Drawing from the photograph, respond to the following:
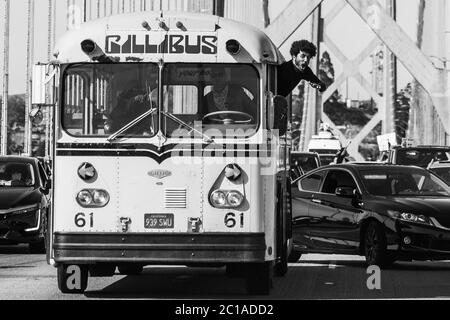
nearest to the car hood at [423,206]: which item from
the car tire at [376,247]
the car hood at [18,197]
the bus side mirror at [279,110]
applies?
the car tire at [376,247]

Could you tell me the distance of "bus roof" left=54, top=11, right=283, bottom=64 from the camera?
38.6 ft

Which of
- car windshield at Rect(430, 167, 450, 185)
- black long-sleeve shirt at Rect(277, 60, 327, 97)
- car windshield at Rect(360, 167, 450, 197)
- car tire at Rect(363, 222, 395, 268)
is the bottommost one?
car tire at Rect(363, 222, 395, 268)

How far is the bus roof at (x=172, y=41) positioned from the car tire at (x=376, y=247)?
4391 millimetres

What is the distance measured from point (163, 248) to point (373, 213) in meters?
4.90

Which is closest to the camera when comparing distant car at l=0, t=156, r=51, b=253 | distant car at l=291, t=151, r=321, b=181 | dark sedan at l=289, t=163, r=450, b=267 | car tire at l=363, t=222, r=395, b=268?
dark sedan at l=289, t=163, r=450, b=267

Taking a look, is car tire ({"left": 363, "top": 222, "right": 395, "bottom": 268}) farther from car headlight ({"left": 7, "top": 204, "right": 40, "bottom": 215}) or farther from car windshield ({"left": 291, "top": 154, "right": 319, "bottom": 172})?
car windshield ({"left": 291, "top": 154, "right": 319, "bottom": 172})

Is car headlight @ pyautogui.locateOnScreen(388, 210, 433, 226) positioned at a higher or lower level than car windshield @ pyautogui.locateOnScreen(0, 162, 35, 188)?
lower

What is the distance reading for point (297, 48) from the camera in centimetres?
1288

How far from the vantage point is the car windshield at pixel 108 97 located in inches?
467

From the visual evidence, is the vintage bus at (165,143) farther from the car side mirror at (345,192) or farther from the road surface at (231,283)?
the car side mirror at (345,192)

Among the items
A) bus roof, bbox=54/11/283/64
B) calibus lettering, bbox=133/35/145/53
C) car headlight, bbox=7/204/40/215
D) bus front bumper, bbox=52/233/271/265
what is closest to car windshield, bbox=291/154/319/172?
car headlight, bbox=7/204/40/215

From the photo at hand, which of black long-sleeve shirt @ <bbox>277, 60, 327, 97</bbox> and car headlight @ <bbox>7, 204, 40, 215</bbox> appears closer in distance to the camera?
black long-sleeve shirt @ <bbox>277, 60, 327, 97</bbox>

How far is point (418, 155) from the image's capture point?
29250mm
